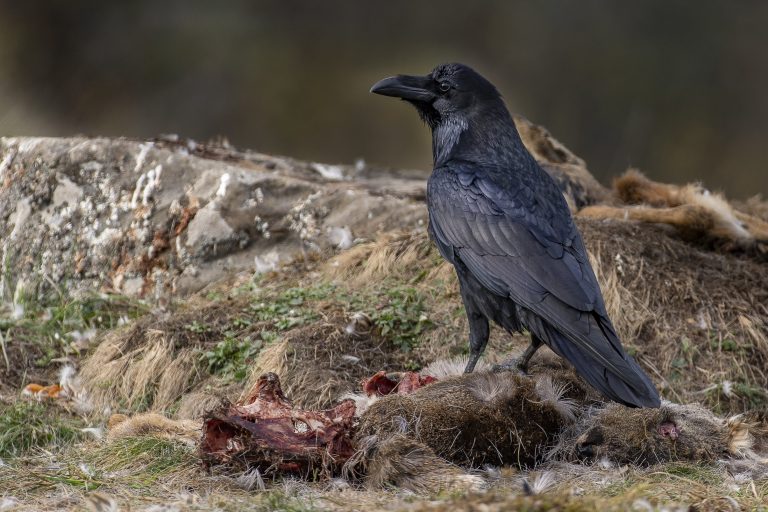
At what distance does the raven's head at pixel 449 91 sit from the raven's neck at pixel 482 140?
0.03 m

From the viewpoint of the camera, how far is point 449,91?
5078mm

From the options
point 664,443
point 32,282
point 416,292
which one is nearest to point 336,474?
point 664,443

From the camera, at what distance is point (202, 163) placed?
7.18m

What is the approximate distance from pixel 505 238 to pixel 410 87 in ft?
3.40

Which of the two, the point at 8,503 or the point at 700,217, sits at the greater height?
the point at 700,217

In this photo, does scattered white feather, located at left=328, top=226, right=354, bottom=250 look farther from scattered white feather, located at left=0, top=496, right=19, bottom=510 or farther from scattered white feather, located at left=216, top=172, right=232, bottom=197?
scattered white feather, located at left=0, top=496, right=19, bottom=510

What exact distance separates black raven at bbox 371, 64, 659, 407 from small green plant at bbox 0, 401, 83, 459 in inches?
73.4

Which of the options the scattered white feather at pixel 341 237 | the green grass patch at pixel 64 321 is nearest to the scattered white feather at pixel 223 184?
the scattered white feather at pixel 341 237

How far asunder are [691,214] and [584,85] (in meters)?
4.35

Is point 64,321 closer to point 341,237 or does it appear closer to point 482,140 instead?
point 341,237

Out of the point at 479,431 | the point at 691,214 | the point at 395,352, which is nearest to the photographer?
the point at 479,431

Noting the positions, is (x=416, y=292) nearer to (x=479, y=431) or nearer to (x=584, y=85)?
(x=479, y=431)

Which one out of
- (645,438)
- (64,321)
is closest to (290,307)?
(64,321)

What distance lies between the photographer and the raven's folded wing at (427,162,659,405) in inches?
157
